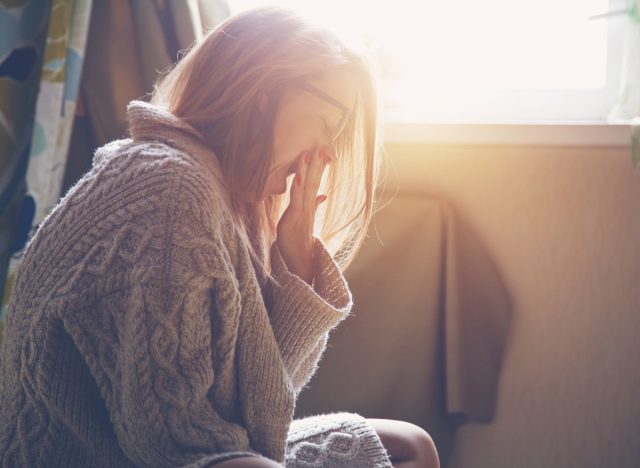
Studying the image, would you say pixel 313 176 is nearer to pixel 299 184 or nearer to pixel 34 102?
pixel 299 184

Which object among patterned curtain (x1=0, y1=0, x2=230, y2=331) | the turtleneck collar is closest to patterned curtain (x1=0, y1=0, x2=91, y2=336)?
patterned curtain (x1=0, y1=0, x2=230, y2=331)

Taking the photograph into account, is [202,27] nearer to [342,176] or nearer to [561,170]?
[342,176]

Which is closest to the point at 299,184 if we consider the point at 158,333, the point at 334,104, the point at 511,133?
the point at 334,104

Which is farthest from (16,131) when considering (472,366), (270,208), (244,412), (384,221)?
(472,366)

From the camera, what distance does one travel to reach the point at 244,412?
0.83 meters

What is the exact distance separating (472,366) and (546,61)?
693 mm

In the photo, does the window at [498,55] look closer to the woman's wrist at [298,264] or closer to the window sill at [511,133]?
the window sill at [511,133]

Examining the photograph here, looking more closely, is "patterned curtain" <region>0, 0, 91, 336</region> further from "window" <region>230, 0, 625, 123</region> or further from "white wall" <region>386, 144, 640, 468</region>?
"white wall" <region>386, 144, 640, 468</region>

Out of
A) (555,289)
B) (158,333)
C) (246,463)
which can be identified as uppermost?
(158,333)

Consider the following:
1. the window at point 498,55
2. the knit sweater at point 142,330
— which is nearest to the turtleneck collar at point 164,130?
the knit sweater at point 142,330

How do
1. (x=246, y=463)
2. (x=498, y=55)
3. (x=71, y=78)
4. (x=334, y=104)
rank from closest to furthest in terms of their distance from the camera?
1. (x=246, y=463)
2. (x=334, y=104)
3. (x=71, y=78)
4. (x=498, y=55)

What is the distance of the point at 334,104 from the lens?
37.5 inches

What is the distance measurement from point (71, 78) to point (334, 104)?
0.62m

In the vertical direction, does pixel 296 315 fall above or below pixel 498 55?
below
